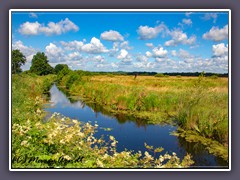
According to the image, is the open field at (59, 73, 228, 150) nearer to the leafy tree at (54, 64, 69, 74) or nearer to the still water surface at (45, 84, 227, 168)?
the still water surface at (45, 84, 227, 168)

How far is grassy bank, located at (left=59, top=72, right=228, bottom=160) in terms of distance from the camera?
5.75 m

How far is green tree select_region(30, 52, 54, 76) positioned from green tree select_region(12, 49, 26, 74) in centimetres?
35

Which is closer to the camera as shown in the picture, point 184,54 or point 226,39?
point 226,39

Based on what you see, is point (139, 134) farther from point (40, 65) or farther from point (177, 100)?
point (40, 65)

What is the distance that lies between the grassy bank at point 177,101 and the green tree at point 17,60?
1.69 metres

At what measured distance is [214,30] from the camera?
4832 mm

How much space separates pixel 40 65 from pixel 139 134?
3309mm

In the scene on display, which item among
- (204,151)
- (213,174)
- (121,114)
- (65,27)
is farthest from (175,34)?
(121,114)

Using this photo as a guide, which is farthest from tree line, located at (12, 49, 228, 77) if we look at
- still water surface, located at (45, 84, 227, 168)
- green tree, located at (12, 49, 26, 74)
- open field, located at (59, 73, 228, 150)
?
still water surface, located at (45, 84, 227, 168)

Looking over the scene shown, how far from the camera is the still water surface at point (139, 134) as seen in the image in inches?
246

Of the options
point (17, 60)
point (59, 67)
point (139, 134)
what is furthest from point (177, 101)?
point (17, 60)

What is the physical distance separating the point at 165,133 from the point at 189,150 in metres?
1.30

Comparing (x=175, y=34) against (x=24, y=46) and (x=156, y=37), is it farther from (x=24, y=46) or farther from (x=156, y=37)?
(x=24, y=46)

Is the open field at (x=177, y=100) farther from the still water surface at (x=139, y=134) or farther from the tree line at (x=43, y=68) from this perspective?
the still water surface at (x=139, y=134)
